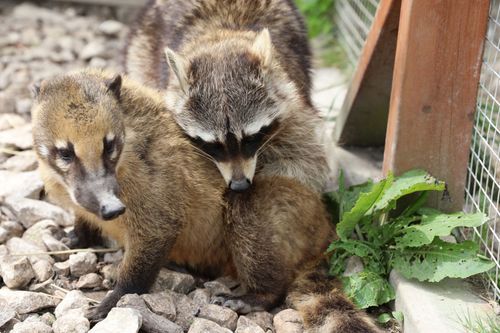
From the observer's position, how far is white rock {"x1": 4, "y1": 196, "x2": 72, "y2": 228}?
5.23 m

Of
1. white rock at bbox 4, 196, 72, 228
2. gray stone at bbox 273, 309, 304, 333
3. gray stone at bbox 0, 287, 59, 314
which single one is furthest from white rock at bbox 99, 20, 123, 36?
gray stone at bbox 273, 309, 304, 333

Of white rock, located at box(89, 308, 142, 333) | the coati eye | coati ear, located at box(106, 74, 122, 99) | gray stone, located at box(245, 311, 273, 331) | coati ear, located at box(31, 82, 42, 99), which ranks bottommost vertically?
gray stone, located at box(245, 311, 273, 331)

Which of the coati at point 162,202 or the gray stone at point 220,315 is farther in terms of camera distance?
the gray stone at point 220,315

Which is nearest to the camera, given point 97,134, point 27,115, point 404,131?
point 97,134

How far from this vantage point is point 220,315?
4.42 meters

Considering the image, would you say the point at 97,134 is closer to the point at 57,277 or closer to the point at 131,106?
the point at 131,106

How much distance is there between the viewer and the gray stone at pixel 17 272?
14.8 ft

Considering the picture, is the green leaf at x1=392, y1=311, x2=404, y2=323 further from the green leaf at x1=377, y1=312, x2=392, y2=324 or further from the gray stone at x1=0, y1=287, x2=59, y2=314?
the gray stone at x1=0, y1=287, x2=59, y2=314

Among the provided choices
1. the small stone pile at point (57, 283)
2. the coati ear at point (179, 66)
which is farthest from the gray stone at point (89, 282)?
the coati ear at point (179, 66)

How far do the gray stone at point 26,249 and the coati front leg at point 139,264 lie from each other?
2.12ft

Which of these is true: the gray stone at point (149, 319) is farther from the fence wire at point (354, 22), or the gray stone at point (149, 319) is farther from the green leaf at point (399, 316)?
the fence wire at point (354, 22)

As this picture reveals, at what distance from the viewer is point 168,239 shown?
4.55 metres

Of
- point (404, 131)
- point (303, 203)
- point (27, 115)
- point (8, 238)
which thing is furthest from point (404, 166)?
point (27, 115)

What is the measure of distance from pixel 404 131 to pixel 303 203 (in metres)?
0.79
